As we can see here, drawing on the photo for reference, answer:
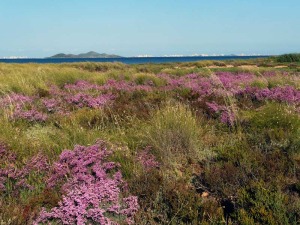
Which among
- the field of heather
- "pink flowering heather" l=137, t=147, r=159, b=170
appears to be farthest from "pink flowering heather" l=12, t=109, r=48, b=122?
"pink flowering heather" l=137, t=147, r=159, b=170

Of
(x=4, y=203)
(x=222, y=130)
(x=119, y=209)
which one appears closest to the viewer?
(x=119, y=209)

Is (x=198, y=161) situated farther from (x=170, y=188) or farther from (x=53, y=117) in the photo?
(x=53, y=117)

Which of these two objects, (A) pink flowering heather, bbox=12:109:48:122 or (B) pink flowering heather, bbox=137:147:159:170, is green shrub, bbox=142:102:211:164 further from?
(A) pink flowering heather, bbox=12:109:48:122

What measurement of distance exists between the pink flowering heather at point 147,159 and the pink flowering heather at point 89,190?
0.41m

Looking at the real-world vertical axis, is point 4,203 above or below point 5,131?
below

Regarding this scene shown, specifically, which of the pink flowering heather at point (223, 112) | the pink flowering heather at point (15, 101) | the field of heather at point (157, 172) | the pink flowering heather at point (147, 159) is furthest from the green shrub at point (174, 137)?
the pink flowering heather at point (15, 101)

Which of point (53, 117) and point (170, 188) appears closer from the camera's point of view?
point (170, 188)

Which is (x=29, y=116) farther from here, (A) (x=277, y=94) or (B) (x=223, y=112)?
(A) (x=277, y=94)

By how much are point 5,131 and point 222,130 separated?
4413 millimetres

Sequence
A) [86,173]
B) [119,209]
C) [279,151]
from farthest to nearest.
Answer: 1. [279,151]
2. [86,173]
3. [119,209]

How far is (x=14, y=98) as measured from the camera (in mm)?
9906

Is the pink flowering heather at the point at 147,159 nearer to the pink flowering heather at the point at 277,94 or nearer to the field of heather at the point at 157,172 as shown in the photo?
the field of heather at the point at 157,172

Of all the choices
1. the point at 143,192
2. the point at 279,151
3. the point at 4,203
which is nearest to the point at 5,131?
the point at 4,203

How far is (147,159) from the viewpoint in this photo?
511 cm
